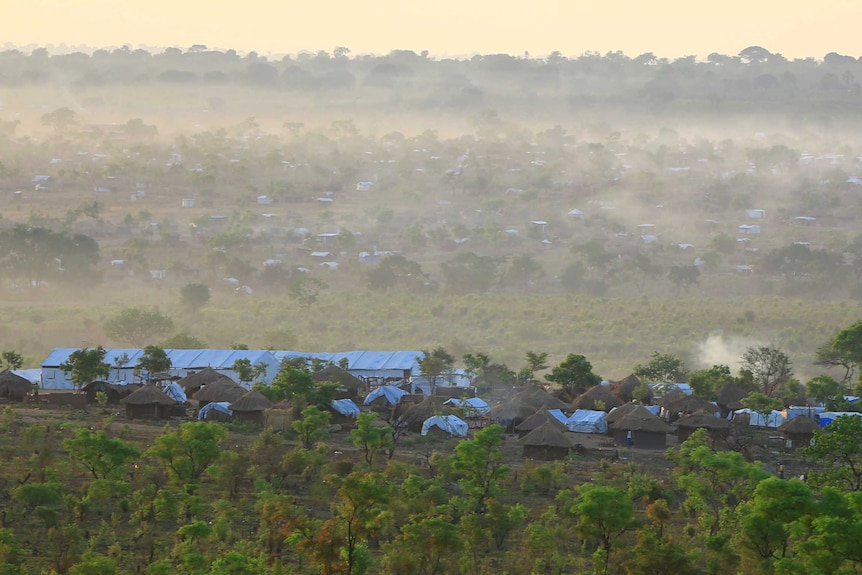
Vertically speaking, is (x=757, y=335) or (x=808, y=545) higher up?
(x=808, y=545)

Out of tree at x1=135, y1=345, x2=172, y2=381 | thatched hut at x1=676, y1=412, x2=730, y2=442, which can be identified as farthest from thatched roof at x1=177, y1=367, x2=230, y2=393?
thatched hut at x1=676, y1=412, x2=730, y2=442

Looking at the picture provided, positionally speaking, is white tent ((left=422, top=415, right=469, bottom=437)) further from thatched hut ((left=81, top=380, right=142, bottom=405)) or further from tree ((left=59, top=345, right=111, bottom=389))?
tree ((left=59, top=345, right=111, bottom=389))

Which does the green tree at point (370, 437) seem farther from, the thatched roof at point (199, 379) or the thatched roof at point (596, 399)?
the thatched roof at point (199, 379)

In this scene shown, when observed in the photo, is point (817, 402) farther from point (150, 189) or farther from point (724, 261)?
point (150, 189)

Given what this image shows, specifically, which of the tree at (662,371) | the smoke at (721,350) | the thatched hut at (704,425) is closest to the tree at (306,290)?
the smoke at (721,350)

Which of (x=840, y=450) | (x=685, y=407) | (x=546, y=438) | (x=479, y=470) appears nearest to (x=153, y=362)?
(x=546, y=438)

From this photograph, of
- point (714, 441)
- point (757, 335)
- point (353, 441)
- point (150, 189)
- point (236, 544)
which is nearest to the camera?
point (236, 544)

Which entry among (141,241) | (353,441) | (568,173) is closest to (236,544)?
(353,441)
